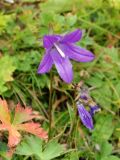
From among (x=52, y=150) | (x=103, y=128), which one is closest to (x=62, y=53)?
(x=52, y=150)

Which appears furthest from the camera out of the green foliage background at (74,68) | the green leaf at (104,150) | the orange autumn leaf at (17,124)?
the green foliage background at (74,68)

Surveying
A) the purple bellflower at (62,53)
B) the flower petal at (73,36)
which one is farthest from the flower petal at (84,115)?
the flower petal at (73,36)

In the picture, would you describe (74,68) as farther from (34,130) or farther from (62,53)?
(34,130)

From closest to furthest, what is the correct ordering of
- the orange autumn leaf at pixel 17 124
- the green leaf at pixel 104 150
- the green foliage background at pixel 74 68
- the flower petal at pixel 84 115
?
the orange autumn leaf at pixel 17 124 → the flower petal at pixel 84 115 → the green leaf at pixel 104 150 → the green foliage background at pixel 74 68

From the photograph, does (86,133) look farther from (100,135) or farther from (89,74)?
(89,74)

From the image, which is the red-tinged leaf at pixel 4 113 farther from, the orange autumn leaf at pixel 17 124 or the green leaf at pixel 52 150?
the green leaf at pixel 52 150

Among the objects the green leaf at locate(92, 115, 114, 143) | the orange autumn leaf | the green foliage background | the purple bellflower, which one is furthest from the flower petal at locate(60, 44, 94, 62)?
the green leaf at locate(92, 115, 114, 143)

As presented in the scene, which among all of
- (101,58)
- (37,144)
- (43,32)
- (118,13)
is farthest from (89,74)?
(37,144)
